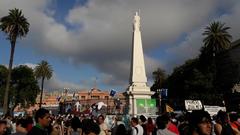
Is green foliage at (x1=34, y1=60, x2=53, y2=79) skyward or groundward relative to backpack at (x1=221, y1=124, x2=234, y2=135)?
skyward

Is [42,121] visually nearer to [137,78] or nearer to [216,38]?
[137,78]

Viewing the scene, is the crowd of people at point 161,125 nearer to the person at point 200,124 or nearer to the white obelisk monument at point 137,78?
the person at point 200,124

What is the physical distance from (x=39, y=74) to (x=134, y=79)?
158 feet

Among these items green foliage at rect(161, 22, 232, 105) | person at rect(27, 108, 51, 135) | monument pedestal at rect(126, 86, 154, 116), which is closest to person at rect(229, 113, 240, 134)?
person at rect(27, 108, 51, 135)

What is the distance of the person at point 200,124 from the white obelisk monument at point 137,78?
3320cm

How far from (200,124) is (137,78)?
34579mm

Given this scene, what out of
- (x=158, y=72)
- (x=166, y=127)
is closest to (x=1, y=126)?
(x=166, y=127)

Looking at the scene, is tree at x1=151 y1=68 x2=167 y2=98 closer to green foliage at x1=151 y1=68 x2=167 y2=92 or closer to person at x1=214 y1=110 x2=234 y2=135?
green foliage at x1=151 y1=68 x2=167 y2=92

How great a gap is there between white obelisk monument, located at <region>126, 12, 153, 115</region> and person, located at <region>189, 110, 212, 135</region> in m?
33.2

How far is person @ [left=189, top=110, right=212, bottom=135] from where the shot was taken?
4.41 m

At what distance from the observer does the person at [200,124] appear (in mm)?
4406

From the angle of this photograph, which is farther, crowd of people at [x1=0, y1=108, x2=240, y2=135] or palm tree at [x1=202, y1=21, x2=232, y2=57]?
palm tree at [x1=202, y1=21, x2=232, y2=57]

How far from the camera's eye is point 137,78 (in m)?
39.0

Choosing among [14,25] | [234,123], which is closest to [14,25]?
[14,25]
